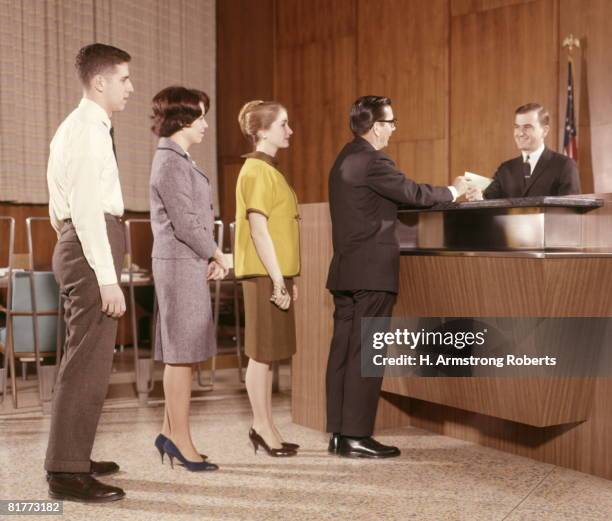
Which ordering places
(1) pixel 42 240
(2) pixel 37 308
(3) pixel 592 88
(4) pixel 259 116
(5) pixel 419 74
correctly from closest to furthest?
(4) pixel 259 116 → (2) pixel 37 308 → (3) pixel 592 88 → (1) pixel 42 240 → (5) pixel 419 74

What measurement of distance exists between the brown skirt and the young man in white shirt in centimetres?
69

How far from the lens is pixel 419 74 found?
7488 mm

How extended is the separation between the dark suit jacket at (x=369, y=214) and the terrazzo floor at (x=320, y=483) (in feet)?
2.38

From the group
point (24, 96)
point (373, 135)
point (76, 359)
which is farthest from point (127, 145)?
point (76, 359)

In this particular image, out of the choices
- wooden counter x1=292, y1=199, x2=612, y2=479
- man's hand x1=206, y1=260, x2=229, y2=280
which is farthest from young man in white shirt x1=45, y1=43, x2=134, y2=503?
wooden counter x1=292, y1=199, x2=612, y2=479

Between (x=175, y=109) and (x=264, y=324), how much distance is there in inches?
36.0

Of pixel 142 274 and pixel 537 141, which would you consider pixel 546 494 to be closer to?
pixel 537 141

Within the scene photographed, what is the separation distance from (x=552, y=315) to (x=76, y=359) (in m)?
1.62

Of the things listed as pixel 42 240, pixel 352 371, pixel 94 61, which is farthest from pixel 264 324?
pixel 42 240

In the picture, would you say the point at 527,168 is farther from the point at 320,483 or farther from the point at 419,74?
the point at 419,74

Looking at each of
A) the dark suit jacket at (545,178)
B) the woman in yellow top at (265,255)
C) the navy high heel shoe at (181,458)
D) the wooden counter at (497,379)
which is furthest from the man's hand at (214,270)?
the dark suit jacket at (545,178)

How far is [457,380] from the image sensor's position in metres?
3.19

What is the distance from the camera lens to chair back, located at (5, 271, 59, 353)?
463 cm

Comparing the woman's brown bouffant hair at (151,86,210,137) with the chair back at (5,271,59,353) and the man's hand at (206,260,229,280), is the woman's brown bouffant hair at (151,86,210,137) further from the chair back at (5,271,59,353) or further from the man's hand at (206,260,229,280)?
the chair back at (5,271,59,353)
